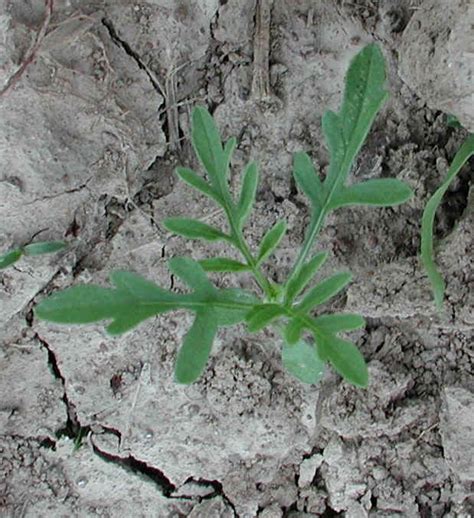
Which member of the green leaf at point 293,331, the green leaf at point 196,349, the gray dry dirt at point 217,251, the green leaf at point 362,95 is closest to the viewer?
the green leaf at point 196,349

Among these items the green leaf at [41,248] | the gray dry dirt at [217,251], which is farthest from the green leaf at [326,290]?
the green leaf at [41,248]

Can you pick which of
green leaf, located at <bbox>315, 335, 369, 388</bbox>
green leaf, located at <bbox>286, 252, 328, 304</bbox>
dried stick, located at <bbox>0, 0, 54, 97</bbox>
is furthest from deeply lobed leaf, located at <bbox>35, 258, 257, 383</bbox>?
dried stick, located at <bbox>0, 0, 54, 97</bbox>

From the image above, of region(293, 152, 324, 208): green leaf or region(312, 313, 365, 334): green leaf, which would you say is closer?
region(312, 313, 365, 334): green leaf

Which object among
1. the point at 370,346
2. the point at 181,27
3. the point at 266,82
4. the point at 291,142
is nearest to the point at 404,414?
the point at 370,346

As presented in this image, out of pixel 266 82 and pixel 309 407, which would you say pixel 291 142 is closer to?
pixel 266 82

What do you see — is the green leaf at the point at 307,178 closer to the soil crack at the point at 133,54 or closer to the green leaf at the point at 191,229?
the green leaf at the point at 191,229

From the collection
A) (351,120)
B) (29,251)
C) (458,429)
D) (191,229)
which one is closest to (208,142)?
(191,229)

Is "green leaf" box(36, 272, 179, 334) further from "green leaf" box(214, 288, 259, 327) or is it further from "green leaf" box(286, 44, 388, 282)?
"green leaf" box(286, 44, 388, 282)
